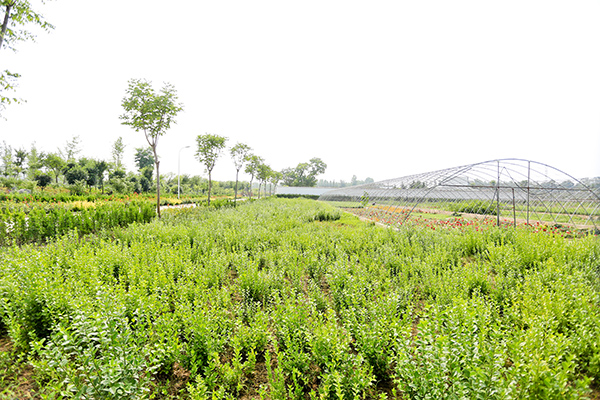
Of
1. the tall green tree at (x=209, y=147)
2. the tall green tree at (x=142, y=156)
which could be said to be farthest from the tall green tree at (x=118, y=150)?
the tall green tree at (x=209, y=147)

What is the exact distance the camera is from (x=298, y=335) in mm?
2973

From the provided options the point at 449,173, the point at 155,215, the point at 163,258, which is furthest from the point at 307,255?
the point at 155,215

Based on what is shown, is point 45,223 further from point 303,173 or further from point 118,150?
point 303,173

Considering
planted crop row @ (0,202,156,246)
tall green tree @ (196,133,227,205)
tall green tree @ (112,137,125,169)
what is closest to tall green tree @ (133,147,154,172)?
tall green tree @ (112,137,125,169)

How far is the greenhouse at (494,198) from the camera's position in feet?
36.7

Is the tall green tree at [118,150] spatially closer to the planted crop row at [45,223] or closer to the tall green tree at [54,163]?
the tall green tree at [54,163]

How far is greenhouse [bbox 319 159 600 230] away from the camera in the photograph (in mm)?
11180

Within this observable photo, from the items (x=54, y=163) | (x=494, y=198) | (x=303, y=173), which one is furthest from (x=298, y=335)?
(x=303, y=173)

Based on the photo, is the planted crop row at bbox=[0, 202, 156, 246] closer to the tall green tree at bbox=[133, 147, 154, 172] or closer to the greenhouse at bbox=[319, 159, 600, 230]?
the greenhouse at bbox=[319, 159, 600, 230]

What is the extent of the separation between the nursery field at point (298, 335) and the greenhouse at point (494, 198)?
19.7 ft

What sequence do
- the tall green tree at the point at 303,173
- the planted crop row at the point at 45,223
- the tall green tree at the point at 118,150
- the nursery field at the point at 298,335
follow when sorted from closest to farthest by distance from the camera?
1. the nursery field at the point at 298,335
2. the planted crop row at the point at 45,223
3. the tall green tree at the point at 118,150
4. the tall green tree at the point at 303,173

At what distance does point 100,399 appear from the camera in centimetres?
216

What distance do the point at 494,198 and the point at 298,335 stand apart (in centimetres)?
1539

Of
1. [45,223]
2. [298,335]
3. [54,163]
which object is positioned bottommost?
[298,335]
